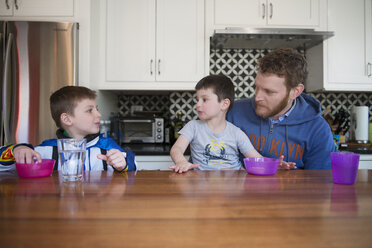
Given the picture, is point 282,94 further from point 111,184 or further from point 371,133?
point 371,133

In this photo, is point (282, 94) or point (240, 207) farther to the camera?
point (282, 94)

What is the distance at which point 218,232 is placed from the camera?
1.46 ft

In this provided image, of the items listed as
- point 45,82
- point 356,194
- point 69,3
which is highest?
point 69,3

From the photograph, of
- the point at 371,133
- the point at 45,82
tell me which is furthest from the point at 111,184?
the point at 371,133

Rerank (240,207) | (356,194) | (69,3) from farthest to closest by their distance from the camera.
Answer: (69,3)
(356,194)
(240,207)

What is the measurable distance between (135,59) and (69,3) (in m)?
0.68

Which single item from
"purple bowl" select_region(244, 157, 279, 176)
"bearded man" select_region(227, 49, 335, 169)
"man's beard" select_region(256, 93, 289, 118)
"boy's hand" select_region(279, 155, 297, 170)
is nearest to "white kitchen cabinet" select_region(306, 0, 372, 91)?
"bearded man" select_region(227, 49, 335, 169)

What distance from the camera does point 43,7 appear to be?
240 centimetres

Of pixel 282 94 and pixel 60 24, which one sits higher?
pixel 60 24

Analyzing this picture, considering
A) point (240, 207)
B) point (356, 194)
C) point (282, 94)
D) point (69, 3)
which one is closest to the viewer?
point (240, 207)

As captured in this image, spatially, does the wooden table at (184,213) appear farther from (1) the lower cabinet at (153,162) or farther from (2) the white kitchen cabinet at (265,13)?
(2) the white kitchen cabinet at (265,13)

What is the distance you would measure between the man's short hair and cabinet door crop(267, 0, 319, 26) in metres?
1.24

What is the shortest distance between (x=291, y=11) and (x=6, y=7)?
2.41m

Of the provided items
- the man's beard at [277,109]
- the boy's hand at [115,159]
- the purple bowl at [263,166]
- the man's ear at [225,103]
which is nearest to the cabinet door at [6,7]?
the man's ear at [225,103]
